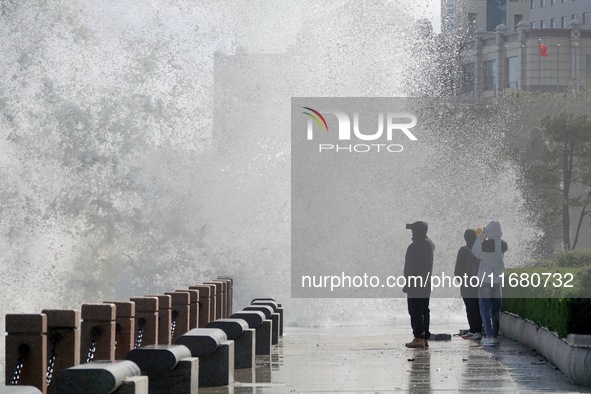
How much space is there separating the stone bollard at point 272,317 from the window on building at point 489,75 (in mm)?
85051

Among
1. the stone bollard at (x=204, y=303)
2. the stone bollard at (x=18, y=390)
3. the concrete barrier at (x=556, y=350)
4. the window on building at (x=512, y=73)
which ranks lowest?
the concrete barrier at (x=556, y=350)

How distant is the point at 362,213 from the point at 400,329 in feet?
44.4

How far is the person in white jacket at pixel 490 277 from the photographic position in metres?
20.2

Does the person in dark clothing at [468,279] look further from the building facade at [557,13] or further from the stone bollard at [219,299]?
the building facade at [557,13]

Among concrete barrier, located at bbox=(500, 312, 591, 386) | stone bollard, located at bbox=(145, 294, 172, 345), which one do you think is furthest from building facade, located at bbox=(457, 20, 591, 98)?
stone bollard, located at bbox=(145, 294, 172, 345)

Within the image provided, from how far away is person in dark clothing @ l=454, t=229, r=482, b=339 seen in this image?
2252 cm

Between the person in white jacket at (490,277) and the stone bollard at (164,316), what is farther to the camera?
the person in white jacket at (490,277)

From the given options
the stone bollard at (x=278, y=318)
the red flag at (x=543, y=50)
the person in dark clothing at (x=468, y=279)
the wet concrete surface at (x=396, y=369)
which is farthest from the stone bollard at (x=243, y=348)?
the red flag at (x=543, y=50)

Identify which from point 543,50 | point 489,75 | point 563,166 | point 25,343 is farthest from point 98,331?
point 489,75

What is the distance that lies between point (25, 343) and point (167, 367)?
1110mm

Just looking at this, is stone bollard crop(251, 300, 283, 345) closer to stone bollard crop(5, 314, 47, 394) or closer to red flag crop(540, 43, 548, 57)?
stone bollard crop(5, 314, 47, 394)

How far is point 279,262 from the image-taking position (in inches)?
1527

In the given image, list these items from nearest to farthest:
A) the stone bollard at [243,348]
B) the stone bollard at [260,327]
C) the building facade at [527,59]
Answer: the stone bollard at [243,348] → the stone bollard at [260,327] → the building facade at [527,59]

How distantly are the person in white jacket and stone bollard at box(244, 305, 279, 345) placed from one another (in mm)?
2889
